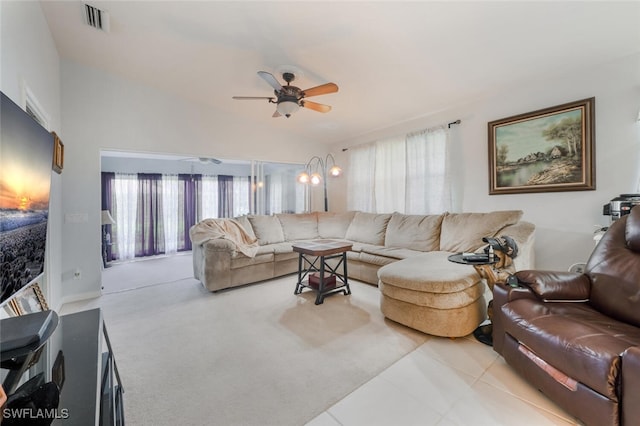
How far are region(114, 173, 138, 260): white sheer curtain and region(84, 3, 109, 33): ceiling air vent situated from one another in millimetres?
4072

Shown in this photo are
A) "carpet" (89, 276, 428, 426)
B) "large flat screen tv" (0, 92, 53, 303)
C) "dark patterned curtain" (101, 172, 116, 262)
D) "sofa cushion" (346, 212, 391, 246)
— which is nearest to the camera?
"large flat screen tv" (0, 92, 53, 303)

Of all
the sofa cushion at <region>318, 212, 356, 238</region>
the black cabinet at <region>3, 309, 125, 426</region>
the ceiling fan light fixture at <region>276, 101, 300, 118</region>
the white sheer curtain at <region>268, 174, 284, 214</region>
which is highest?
the ceiling fan light fixture at <region>276, 101, 300, 118</region>

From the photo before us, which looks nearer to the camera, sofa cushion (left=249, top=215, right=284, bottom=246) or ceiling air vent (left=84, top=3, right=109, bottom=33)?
ceiling air vent (left=84, top=3, right=109, bottom=33)

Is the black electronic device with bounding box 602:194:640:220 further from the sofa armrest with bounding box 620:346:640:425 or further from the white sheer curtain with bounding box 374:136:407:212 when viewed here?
the white sheer curtain with bounding box 374:136:407:212

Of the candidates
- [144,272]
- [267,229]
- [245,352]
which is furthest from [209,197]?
[245,352]

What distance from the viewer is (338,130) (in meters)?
5.09

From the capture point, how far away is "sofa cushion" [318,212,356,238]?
489 cm

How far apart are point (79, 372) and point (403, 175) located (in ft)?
14.6

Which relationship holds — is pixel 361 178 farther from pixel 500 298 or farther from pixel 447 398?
pixel 447 398

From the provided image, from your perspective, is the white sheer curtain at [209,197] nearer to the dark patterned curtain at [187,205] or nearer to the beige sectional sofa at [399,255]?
the dark patterned curtain at [187,205]

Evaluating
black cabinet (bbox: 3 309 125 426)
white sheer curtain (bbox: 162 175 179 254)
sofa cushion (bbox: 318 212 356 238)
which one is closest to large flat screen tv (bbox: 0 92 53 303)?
black cabinet (bbox: 3 309 125 426)

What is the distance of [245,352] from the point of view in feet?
6.57

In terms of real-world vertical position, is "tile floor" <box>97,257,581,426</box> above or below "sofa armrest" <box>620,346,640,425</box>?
below

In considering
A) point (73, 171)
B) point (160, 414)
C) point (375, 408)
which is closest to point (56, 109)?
point (73, 171)
